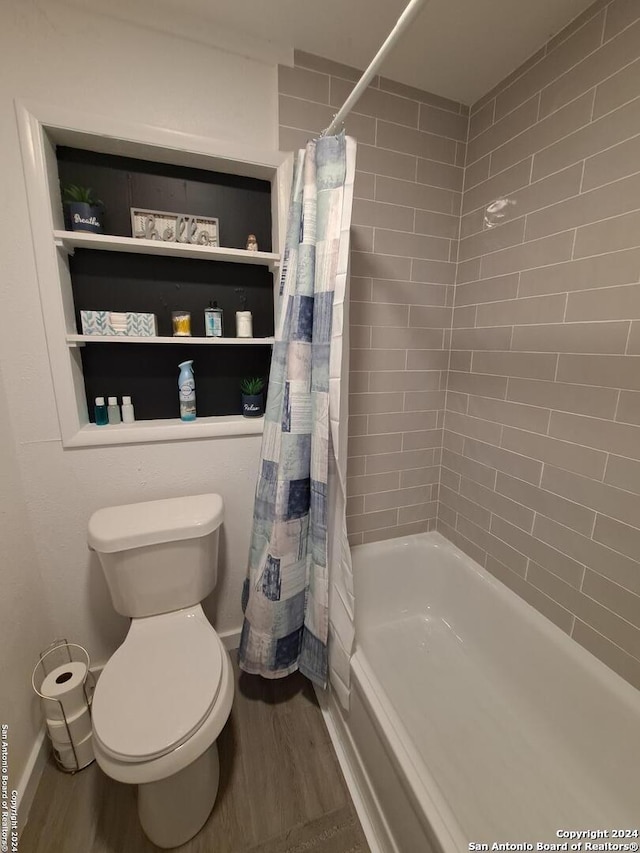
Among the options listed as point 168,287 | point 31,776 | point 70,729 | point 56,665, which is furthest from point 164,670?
point 168,287

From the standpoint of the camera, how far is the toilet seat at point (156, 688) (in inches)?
34.3

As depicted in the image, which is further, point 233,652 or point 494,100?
point 233,652

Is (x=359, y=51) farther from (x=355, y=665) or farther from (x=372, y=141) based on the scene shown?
(x=355, y=665)

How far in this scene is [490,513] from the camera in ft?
4.93

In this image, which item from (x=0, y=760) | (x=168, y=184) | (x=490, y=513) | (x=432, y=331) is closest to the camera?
(x=0, y=760)

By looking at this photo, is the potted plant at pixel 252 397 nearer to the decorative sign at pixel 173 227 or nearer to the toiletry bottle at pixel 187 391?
the toiletry bottle at pixel 187 391

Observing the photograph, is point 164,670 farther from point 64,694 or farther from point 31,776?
point 31,776

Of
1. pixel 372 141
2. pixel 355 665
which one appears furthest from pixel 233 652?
pixel 372 141

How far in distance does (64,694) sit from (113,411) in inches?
38.8

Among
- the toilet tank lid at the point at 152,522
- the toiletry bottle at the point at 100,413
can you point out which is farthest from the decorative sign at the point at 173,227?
the toilet tank lid at the point at 152,522

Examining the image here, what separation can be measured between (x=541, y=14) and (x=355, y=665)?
2.18 metres

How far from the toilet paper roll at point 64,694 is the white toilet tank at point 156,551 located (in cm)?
26

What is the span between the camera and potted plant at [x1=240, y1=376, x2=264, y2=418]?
1462 millimetres

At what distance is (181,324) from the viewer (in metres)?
1.33
